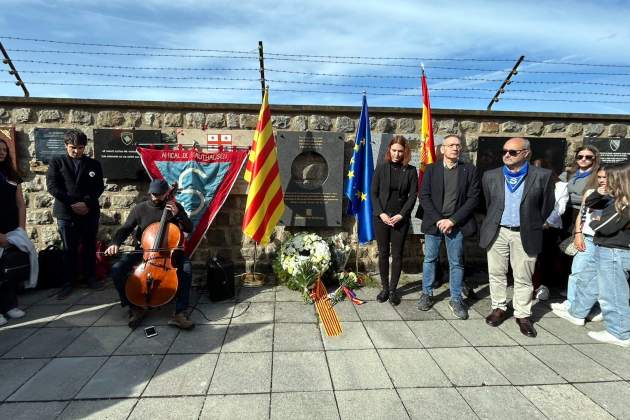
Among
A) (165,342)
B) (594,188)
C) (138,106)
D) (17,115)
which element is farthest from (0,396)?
(594,188)

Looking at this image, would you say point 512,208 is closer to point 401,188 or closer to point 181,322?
point 401,188

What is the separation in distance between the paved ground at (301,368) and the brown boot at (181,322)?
0.21ft

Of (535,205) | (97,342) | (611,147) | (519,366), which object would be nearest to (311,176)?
Result: (535,205)

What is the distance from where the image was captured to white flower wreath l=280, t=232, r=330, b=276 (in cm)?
428

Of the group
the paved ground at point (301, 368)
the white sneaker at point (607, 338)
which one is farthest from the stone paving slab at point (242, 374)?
the white sneaker at point (607, 338)

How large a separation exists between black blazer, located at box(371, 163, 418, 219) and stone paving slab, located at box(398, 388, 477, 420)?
1993 mm

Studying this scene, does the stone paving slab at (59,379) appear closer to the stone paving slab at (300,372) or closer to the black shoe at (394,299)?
the stone paving slab at (300,372)

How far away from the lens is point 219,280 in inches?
159

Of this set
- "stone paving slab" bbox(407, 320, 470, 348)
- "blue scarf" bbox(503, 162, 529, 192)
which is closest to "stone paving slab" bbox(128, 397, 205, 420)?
"stone paving slab" bbox(407, 320, 470, 348)

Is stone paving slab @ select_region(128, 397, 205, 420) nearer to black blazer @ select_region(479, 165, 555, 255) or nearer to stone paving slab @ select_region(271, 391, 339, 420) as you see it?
stone paving slab @ select_region(271, 391, 339, 420)

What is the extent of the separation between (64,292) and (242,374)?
3.12 meters

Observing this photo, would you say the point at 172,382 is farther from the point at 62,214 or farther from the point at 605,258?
the point at 605,258

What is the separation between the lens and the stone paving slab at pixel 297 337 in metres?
2.96

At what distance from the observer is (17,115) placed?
4570mm
